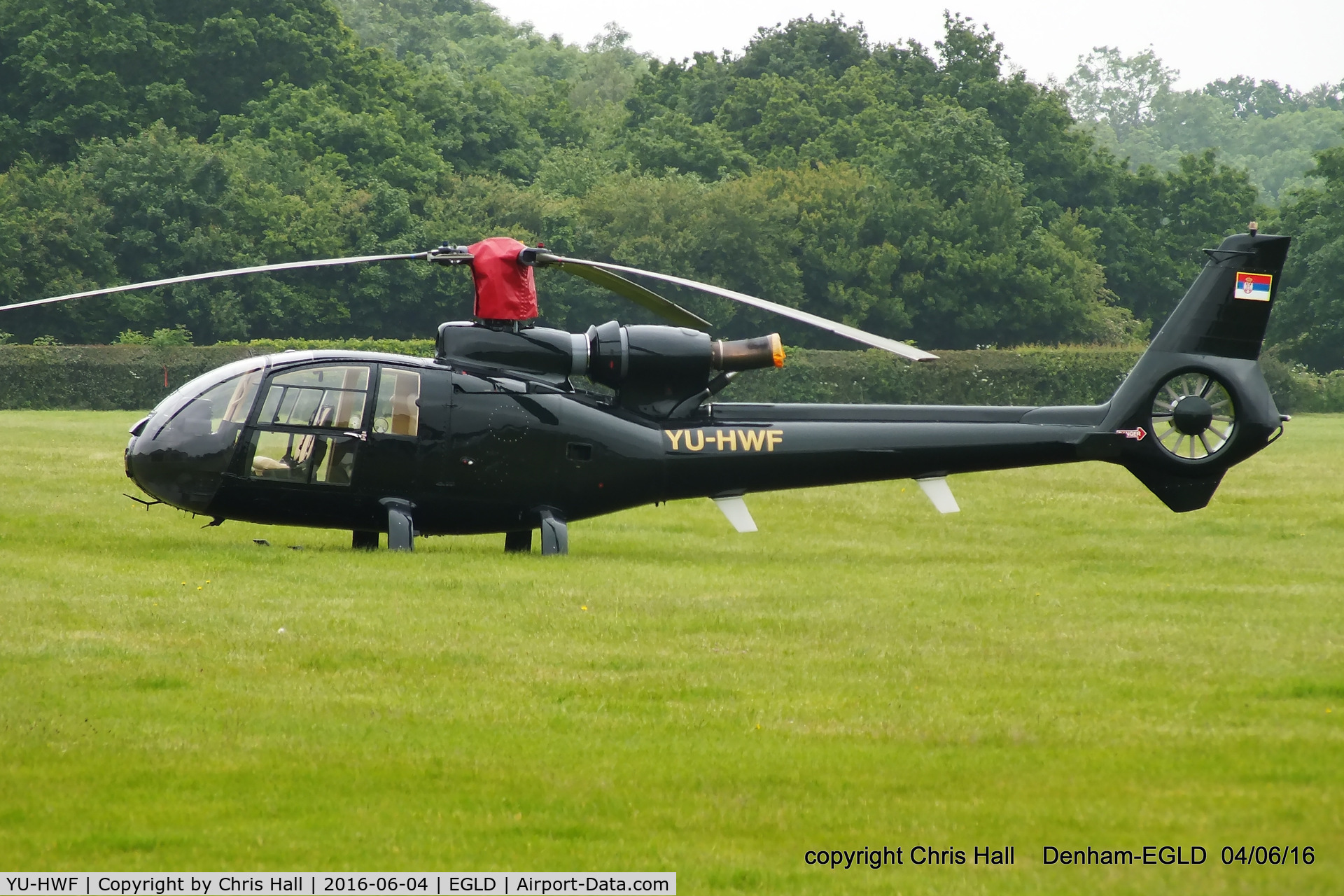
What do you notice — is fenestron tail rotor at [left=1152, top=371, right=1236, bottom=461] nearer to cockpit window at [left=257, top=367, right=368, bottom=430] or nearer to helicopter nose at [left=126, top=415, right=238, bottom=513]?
cockpit window at [left=257, top=367, right=368, bottom=430]

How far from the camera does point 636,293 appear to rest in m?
15.1

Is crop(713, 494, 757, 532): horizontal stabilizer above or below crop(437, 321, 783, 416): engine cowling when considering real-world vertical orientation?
below

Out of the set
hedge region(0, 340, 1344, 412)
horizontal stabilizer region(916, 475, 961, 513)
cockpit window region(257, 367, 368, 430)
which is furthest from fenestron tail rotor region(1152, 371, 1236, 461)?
hedge region(0, 340, 1344, 412)

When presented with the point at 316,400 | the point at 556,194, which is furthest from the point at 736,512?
the point at 556,194

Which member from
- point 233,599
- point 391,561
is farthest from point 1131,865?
point 391,561

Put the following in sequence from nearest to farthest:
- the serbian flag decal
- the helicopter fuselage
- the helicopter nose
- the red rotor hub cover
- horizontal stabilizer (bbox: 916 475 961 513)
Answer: the helicopter nose < the helicopter fuselage < the red rotor hub cover < horizontal stabilizer (bbox: 916 475 961 513) < the serbian flag decal

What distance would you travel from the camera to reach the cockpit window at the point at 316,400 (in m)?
14.7

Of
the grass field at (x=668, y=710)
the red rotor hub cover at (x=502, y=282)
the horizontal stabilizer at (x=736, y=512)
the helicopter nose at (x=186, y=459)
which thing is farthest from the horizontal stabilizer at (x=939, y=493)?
the helicopter nose at (x=186, y=459)

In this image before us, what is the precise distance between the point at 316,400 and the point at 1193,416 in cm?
888

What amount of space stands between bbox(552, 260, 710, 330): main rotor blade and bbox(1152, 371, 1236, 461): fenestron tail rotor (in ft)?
15.9

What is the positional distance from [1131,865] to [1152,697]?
10.3 ft

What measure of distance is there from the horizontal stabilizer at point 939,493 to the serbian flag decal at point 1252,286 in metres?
3.65

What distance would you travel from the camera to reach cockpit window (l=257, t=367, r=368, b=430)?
1474cm
